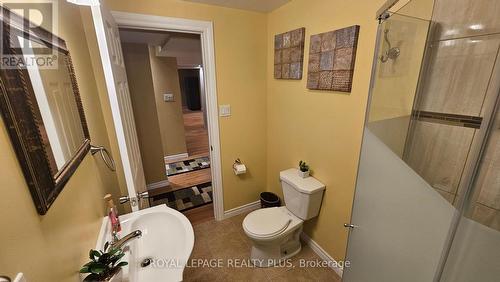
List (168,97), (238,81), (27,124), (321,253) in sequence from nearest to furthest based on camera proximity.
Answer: (27,124) → (321,253) → (238,81) → (168,97)

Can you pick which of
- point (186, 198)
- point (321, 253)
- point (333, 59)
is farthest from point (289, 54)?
point (186, 198)

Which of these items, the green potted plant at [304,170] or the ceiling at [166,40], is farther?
the ceiling at [166,40]

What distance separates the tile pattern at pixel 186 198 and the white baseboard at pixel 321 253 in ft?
4.31

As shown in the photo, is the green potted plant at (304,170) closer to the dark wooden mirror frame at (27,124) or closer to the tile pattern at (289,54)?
the tile pattern at (289,54)

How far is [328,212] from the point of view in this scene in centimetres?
172

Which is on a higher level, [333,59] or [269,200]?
[333,59]

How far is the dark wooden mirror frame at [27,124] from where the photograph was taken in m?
0.46

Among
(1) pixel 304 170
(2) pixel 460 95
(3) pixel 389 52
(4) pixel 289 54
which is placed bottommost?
(1) pixel 304 170

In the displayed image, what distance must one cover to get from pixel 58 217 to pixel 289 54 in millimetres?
1804

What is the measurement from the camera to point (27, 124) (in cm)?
52

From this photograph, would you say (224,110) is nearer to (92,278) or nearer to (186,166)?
(92,278)

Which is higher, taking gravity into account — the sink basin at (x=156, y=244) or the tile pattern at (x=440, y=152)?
the tile pattern at (x=440, y=152)

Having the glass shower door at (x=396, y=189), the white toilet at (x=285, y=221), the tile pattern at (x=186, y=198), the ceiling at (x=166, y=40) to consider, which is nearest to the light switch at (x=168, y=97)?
the ceiling at (x=166, y=40)

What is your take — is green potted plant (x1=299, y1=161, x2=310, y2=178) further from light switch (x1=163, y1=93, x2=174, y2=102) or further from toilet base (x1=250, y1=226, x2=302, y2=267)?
light switch (x1=163, y1=93, x2=174, y2=102)
